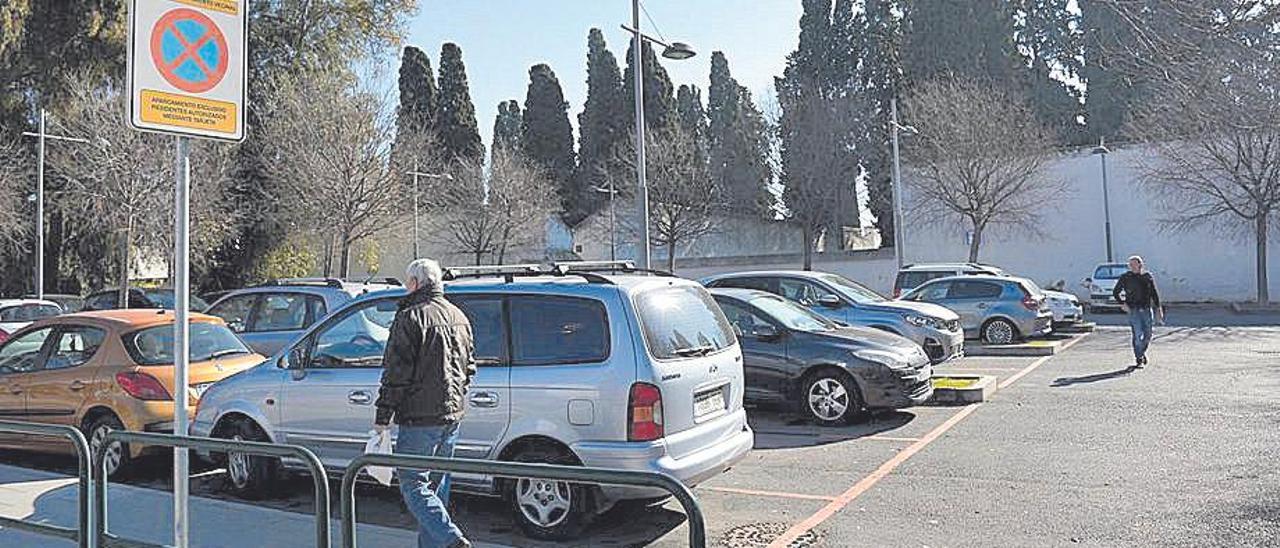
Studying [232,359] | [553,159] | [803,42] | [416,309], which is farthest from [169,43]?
[553,159]

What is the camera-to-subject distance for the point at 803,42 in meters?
53.2

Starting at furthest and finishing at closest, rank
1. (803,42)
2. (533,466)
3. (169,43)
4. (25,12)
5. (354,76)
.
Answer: (803,42) → (354,76) → (25,12) → (169,43) → (533,466)

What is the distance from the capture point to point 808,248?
141 ft

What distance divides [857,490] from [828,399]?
3.07 meters

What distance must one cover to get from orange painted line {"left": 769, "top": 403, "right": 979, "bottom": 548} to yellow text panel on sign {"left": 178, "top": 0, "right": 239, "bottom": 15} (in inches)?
175

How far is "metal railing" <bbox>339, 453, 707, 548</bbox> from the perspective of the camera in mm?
3691

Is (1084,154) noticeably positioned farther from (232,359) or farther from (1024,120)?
(232,359)

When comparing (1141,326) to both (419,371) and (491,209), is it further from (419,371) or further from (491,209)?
(491,209)

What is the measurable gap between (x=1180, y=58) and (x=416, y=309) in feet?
17.8

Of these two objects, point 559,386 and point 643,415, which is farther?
point 559,386

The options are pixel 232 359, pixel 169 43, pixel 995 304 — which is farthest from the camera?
pixel 995 304

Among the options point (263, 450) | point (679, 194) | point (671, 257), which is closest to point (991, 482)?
point (263, 450)

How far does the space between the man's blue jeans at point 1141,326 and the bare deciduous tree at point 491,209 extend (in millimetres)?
32828

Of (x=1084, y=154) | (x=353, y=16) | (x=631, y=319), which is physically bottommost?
(x=631, y=319)
